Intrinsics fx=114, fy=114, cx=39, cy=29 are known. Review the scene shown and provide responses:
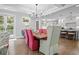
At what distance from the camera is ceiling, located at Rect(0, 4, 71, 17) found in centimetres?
186

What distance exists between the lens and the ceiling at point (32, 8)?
1.86 meters

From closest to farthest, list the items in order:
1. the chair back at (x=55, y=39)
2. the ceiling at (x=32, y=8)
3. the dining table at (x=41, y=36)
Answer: the ceiling at (x=32, y=8) < the chair back at (x=55, y=39) < the dining table at (x=41, y=36)

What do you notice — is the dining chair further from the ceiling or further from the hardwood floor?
the ceiling

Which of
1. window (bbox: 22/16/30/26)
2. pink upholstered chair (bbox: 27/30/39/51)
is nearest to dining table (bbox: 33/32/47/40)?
pink upholstered chair (bbox: 27/30/39/51)

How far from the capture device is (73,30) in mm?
2258

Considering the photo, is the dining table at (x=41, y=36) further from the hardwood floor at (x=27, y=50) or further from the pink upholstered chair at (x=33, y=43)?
the hardwood floor at (x=27, y=50)

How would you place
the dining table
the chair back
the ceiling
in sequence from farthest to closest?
the dining table, the chair back, the ceiling

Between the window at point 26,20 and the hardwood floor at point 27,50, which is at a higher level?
the window at point 26,20

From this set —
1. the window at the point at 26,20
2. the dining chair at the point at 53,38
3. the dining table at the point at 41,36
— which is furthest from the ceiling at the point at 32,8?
the dining table at the point at 41,36

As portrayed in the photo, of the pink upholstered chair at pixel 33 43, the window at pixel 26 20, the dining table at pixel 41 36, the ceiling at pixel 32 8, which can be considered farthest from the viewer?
the pink upholstered chair at pixel 33 43

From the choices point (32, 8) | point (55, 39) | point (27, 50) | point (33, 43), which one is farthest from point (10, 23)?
point (33, 43)

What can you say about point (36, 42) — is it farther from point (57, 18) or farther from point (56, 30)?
point (57, 18)
